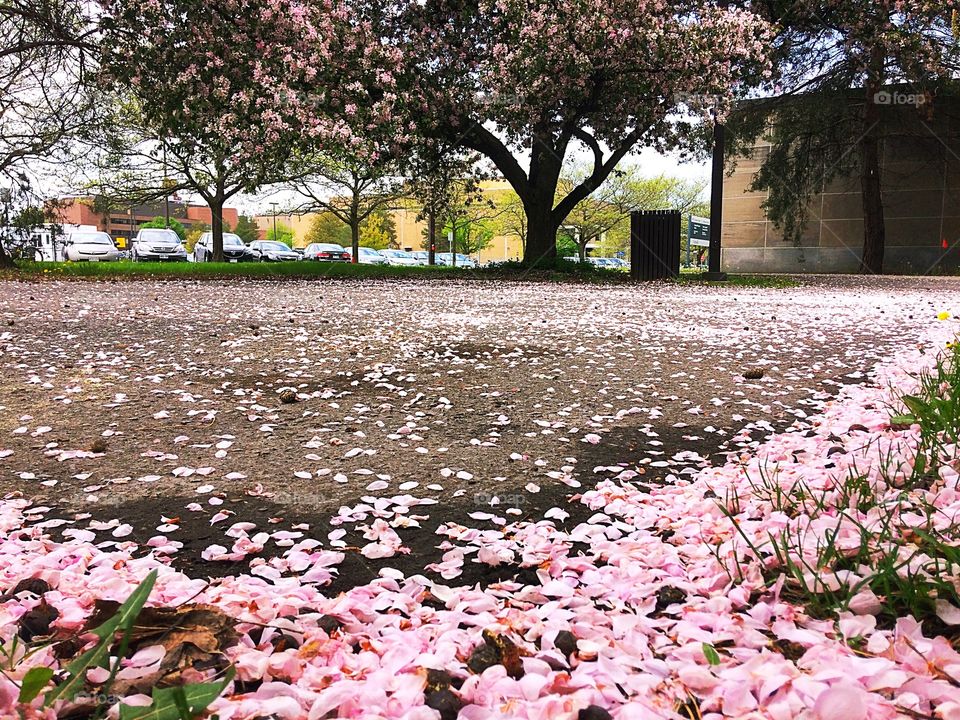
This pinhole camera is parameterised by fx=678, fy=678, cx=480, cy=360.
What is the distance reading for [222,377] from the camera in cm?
482

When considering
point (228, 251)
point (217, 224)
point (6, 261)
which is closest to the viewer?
point (6, 261)

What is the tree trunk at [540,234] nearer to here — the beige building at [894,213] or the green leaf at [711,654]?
the beige building at [894,213]

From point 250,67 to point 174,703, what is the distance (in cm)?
1529

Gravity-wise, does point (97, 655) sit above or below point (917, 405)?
below

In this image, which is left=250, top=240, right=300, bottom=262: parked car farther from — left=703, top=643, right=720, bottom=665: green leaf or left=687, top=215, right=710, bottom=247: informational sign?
left=703, top=643, right=720, bottom=665: green leaf

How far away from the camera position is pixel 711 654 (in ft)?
5.05

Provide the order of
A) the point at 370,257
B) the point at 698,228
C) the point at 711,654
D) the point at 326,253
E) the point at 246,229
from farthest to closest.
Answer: the point at 246,229, the point at 698,228, the point at 370,257, the point at 326,253, the point at 711,654

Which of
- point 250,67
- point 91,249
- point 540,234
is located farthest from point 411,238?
point 250,67

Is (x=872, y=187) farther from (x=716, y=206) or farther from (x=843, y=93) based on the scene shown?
(x=716, y=206)

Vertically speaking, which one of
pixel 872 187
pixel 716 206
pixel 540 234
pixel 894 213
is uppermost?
pixel 872 187

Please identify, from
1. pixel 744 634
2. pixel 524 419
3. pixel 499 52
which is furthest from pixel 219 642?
pixel 499 52

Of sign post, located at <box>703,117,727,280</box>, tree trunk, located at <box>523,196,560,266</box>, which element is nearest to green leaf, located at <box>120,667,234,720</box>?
sign post, located at <box>703,117,727,280</box>

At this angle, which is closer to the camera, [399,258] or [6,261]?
[6,261]

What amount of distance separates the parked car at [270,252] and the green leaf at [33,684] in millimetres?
40311
